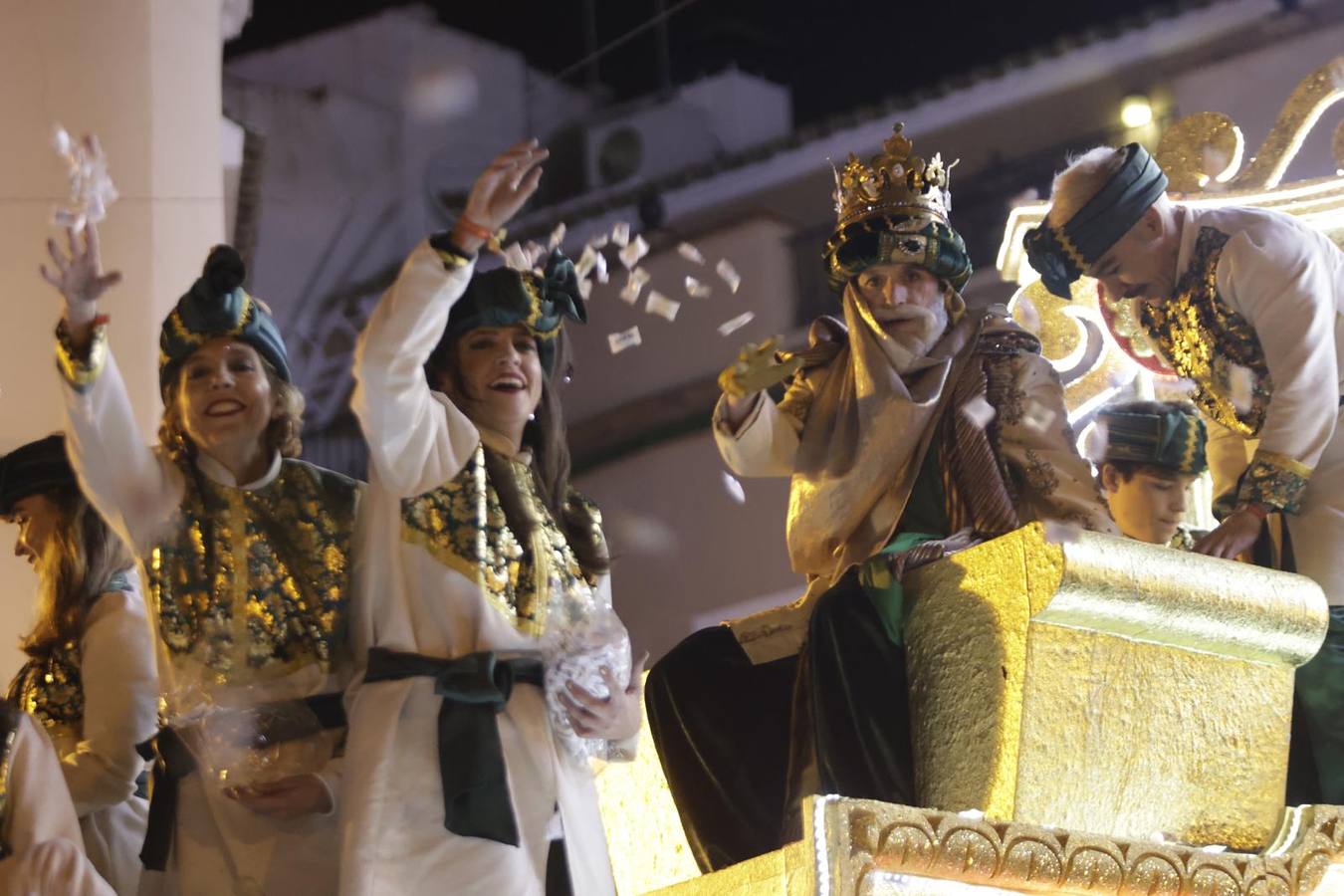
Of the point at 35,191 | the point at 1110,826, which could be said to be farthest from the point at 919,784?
the point at 35,191

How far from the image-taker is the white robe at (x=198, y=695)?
128 inches

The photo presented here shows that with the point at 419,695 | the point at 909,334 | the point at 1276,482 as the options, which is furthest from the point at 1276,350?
the point at 419,695

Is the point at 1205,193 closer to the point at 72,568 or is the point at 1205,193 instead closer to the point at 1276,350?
the point at 1276,350

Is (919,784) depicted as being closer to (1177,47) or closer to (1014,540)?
(1014,540)

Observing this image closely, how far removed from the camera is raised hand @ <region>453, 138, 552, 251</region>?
3.19m

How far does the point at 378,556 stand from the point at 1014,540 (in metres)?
0.97

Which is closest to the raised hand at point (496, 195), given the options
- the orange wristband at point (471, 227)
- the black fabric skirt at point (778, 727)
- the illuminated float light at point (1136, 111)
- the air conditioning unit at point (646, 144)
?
Result: the orange wristband at point (471, 227)

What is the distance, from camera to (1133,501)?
427 centimetres

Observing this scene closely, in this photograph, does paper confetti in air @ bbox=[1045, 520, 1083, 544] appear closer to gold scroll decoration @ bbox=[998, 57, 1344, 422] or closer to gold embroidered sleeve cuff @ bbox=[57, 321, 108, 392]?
gold scroll decoration @ bbox=[998, 57, 1344, 422]

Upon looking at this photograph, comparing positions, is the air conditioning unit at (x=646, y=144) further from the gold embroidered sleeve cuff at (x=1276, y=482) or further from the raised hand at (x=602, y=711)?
the raised hand at (x=602, y=711)

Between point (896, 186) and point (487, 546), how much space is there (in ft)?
3.87

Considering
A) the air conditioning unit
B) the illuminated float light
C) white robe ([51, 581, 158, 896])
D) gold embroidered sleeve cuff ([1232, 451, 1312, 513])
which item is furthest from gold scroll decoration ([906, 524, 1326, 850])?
the air conditioning unit

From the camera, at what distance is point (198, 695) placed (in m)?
3.30

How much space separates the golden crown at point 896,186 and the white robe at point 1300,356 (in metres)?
0.53
